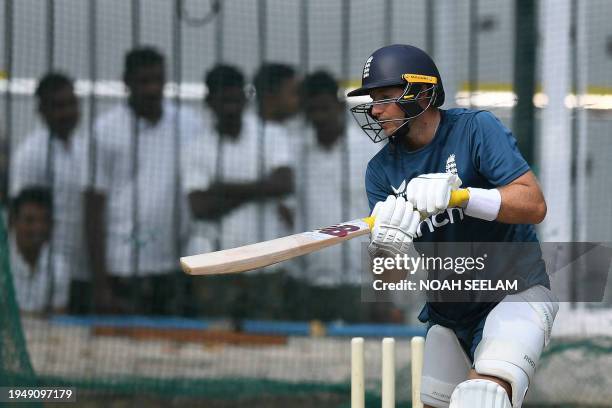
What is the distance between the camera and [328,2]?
7340 mm

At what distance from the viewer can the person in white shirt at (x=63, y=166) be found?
7238mm

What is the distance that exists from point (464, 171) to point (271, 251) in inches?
29.0

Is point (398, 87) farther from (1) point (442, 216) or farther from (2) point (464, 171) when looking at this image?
(1) point (442, 216)

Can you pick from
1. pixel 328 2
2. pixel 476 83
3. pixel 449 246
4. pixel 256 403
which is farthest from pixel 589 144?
pixel 449 246

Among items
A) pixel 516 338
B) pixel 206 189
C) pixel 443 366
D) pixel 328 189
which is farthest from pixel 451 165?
pixel 206 189

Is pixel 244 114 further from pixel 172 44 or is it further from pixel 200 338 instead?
pixel 200 338

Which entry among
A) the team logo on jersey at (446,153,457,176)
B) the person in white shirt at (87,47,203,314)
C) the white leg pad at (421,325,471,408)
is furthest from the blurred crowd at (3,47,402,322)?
the team logo on jersey at (446,153,457,176)

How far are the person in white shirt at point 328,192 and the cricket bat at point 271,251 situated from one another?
3.31 m

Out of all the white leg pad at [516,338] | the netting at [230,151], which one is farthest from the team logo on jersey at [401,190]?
the netting at [230,151]

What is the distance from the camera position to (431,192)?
3709mm

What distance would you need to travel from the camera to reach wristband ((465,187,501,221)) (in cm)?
379

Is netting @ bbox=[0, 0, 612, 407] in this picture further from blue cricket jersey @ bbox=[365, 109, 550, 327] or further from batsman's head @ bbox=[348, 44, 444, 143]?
batsman's head @ bbox=[348, 44, 444, 143]

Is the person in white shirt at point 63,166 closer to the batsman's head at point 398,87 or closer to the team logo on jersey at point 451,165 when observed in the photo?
the batsman's head at point 398,87

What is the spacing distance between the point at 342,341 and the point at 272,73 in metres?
1.73
